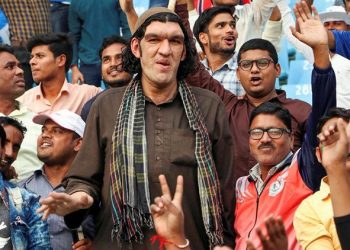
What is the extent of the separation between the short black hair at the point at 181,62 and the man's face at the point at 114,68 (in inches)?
87.5

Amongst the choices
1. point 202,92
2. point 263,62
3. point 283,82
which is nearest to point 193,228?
point 202,92

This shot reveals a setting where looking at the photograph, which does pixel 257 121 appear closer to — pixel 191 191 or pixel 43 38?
pixel 191 191

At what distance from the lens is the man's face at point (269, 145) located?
7.13 metres

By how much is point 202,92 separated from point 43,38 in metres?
3.54

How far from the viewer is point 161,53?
6.34 m

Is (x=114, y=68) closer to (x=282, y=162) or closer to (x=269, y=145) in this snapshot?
(x=269, y=145)

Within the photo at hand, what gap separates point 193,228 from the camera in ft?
20.4

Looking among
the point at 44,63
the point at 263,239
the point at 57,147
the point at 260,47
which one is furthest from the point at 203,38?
the point at 263,239

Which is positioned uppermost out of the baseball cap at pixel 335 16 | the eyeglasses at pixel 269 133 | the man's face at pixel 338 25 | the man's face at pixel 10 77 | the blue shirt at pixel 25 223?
the baseball cap at pixel 335 16

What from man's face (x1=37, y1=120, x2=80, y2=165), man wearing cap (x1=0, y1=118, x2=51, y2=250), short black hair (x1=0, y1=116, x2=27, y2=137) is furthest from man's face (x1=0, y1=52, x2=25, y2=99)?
man wearing cap (x1=0, y1=118, x2=51, y2=250)

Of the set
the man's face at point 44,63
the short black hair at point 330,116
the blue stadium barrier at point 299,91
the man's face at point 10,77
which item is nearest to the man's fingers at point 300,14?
the short black hair at point 330,116

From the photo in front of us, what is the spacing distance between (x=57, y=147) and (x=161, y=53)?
5.48 feet

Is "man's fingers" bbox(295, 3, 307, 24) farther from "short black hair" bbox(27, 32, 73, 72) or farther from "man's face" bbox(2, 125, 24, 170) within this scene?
"short black hair" bbox(27, 32, 73, 72)

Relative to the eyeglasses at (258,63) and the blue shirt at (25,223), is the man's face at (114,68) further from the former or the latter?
the blue shirt at (25,223)
